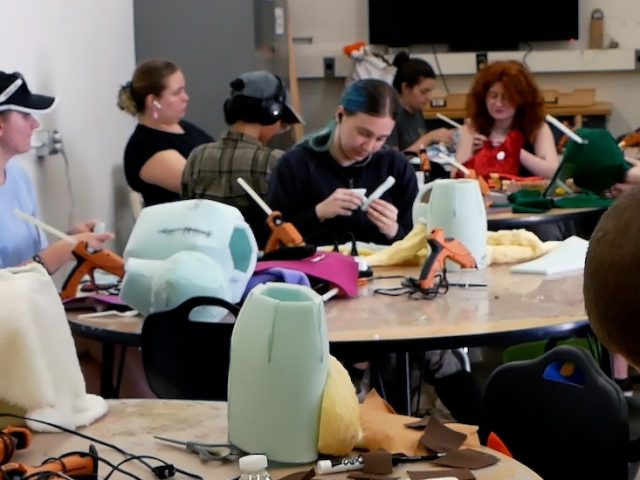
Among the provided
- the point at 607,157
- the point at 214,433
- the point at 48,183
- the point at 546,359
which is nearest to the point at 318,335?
the point at 214,433

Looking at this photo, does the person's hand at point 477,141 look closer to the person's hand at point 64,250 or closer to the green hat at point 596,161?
the green hat at point 596,161

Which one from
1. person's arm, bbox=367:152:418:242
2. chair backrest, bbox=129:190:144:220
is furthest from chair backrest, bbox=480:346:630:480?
chair backrest, bbox=129:190:144:220

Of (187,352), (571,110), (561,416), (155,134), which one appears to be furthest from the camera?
(571,110)

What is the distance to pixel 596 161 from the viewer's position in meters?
3.38

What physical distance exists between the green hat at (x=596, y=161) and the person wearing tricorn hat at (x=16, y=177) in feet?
5.40

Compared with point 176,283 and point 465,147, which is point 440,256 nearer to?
point 176,283

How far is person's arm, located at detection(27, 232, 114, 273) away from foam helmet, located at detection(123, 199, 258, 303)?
1.23ft

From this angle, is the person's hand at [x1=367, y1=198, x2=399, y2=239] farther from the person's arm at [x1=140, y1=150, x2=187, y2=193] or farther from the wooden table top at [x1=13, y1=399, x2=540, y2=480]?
the wooden table top at [x1=13, y1=399, x2=540, y2=480]

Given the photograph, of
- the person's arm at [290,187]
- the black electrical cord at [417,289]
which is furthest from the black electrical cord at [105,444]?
the person's arm at [290,187]

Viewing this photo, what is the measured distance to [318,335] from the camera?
1.39 metres

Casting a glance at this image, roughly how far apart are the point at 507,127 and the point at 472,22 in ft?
8.66

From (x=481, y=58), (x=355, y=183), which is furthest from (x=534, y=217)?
(x=481, y=58)

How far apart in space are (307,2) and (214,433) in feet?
20.1

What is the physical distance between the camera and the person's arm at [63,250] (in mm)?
2557
